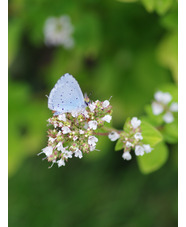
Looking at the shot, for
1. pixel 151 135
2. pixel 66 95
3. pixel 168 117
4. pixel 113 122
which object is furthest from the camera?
pixel 113 122

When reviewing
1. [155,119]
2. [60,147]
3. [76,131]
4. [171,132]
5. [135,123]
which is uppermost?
[155,119]

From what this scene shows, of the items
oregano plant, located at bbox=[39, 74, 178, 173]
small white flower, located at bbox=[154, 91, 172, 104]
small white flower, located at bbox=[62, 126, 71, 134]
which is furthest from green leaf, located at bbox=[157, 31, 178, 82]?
small white flower, located at bbox=[62, 126, 71, 134]

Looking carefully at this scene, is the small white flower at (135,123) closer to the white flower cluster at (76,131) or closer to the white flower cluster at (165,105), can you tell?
the white flower cluster at (76,131)

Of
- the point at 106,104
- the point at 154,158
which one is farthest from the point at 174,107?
the point at 106,104

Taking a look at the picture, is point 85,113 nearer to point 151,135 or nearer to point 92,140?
point 92,140

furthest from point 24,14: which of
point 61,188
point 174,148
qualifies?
point 174,148

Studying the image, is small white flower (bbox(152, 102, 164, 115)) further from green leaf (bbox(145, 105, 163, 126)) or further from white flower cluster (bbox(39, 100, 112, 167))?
white flower cluster (bbox(39, 100, 112, 167))

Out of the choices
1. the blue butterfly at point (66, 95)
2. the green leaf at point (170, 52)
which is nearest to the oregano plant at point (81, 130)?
the blue butterfly at point (66, 95)
